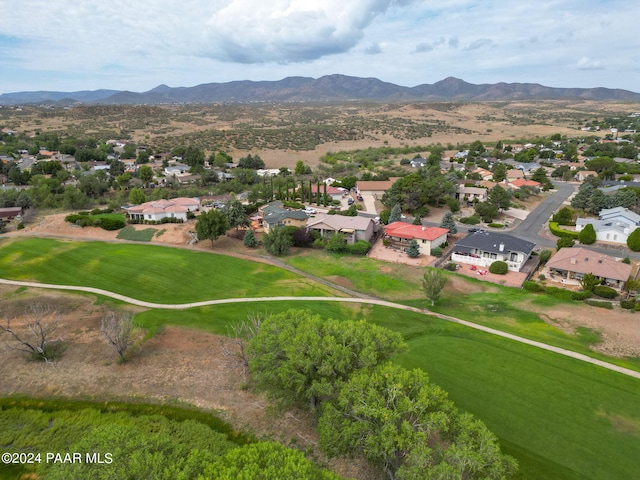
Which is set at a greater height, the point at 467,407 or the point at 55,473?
the point at 55,473

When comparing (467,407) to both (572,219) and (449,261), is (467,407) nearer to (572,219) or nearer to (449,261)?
(449,261)

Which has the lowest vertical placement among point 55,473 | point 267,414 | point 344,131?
point 267,414

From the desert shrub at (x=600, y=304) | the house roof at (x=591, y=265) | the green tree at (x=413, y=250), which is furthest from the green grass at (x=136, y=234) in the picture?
the desert shrub at (x=600, y=304)

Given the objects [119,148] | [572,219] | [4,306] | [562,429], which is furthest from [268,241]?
[119,148]

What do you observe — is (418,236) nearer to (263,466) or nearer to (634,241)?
(634,241)

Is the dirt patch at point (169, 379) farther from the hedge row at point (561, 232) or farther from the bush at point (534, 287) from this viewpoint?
the hedge row at point (561, 232)

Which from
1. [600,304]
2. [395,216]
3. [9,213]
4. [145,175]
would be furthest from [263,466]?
[145,175]
